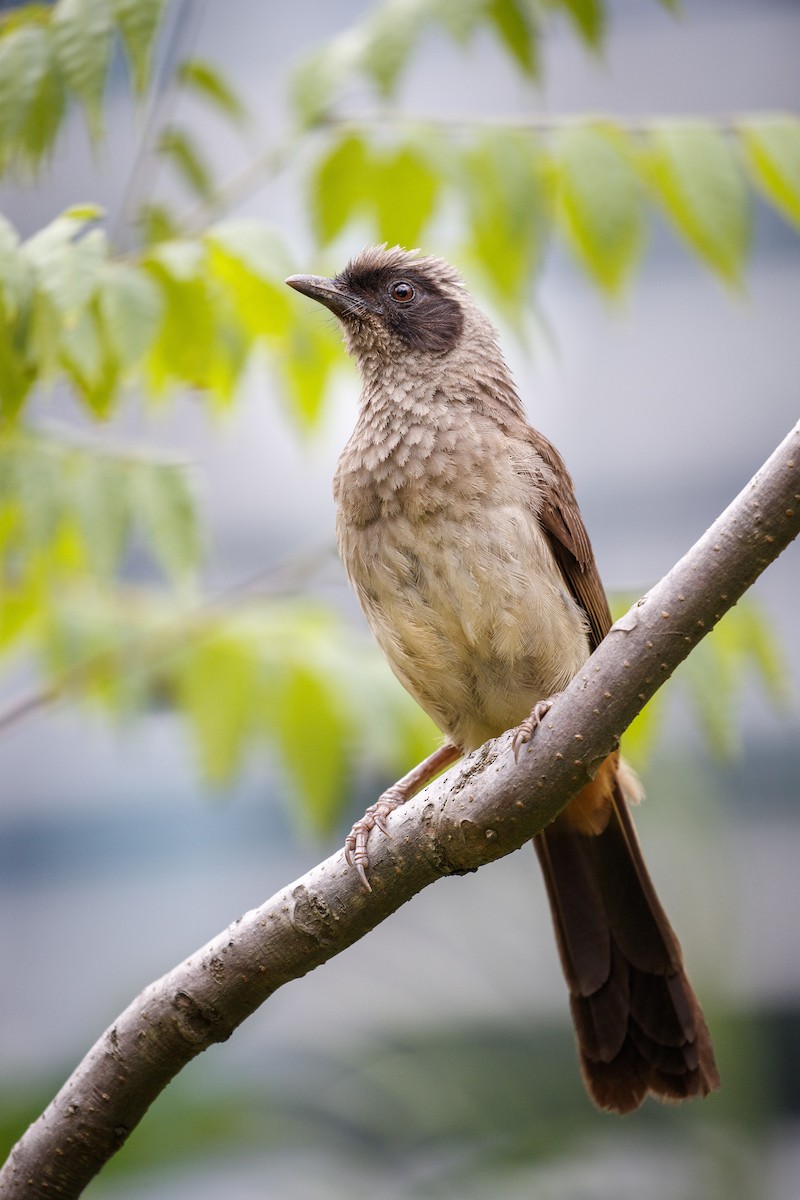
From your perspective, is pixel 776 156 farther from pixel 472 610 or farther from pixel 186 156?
pixel 186 156

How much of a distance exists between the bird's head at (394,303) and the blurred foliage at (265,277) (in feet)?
0.36

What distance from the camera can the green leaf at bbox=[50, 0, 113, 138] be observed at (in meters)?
2.75

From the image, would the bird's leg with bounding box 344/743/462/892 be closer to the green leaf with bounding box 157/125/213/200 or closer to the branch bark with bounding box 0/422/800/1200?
the branch bark with bounding box 0/422/800/1200

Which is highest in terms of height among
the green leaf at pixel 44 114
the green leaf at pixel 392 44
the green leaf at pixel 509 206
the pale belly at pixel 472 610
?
the green leaf at pixel 392 44

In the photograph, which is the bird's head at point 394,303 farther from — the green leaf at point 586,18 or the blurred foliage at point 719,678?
the blurred foliage at point 719,678

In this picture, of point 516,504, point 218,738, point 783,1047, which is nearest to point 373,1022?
point 783,1047

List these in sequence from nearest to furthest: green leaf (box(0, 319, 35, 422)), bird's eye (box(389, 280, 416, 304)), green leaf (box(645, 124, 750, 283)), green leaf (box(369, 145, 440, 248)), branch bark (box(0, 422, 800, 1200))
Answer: branch bark (box(0, 422, 800, 1200)) → green leaf (box(0, 319, 35, 422)) → green leaf (box(645, 124, 750, 283)) → green leaf (box(369, 145, 440, 248)) → bird's eye (box(389, 280, 416, 304))

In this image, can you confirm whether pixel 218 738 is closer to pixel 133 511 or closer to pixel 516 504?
pixel 133 511

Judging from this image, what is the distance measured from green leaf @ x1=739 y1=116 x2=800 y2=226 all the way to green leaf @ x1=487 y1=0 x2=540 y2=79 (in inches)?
22.1

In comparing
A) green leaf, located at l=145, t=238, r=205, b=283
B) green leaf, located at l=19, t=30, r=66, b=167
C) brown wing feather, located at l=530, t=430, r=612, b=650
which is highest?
green leaf, located at l=19, t=30, r=66, b=167

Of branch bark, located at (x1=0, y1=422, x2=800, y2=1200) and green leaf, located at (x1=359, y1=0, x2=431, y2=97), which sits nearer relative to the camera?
branch bark, located at (x1=0, y1=422, x2=800, y2=1200)

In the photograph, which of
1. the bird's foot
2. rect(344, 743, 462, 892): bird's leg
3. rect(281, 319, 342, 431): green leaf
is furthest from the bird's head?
the bird's foot

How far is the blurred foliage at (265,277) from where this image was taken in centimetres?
278

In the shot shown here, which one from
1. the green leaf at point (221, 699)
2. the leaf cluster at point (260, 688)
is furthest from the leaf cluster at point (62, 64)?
the green leaf at point (221, 699)
